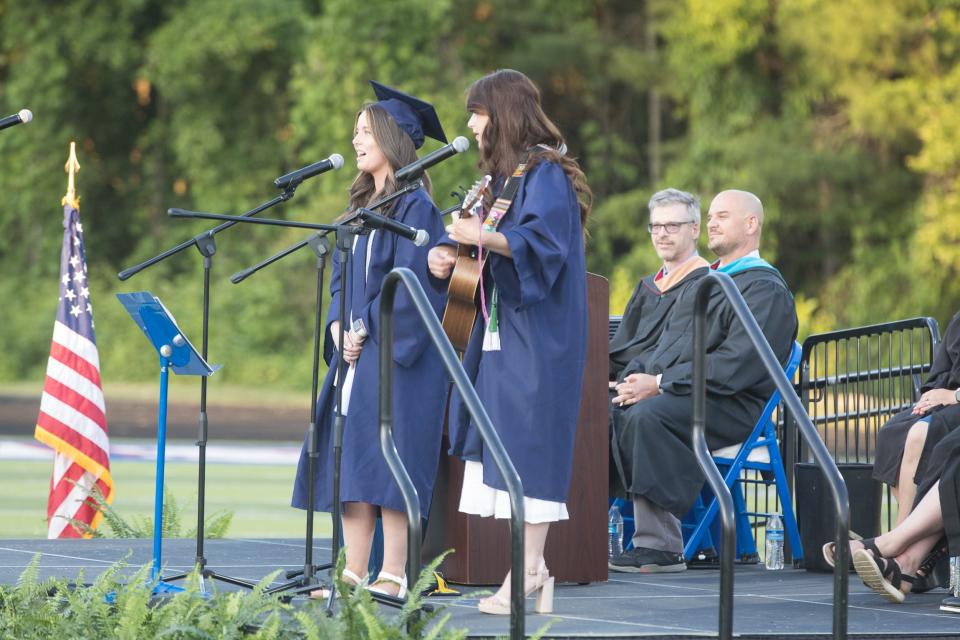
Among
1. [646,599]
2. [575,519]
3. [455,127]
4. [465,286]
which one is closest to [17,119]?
[465,286]

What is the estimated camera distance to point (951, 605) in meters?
5.73

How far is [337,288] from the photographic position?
594cm

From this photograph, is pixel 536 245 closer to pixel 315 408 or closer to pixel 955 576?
pixel 315 408

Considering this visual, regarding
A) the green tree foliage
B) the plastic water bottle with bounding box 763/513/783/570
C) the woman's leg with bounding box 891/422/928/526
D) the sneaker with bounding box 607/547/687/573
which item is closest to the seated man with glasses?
the sneaker with bounding box 607/547/687/573

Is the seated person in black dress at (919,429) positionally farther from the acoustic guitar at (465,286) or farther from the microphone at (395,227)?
the microphone at (395,227)

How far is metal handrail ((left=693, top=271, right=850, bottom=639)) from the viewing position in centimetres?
438

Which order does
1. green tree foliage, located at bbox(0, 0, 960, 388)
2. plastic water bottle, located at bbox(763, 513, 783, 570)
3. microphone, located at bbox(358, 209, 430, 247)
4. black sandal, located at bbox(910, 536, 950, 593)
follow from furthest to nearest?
green tree foliage, located at bbox(0, 0, 960, 388) < plastic water bottle, located at bbox(763, 513, 783, 570) < black sandal, located at bbox(910, 536, 950, 593) < microphone, located at bbox(358, 209, 430, 247)

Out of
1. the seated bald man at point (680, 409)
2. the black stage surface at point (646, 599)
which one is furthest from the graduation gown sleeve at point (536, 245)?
the seated bald man at point (680, 409)

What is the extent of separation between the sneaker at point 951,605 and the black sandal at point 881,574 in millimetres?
191

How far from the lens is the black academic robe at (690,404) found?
7020 mm

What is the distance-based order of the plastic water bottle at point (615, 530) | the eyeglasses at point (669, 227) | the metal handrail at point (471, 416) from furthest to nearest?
the plastic water bottle at point (615, 530) → the eyeglasses at point (669, 227) → the metal handrail at point (471, 416)

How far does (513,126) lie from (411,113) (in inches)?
25.0

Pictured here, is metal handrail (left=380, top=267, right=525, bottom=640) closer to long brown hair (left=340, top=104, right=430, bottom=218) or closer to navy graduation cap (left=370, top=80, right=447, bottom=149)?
long brown hair (left=340, top=104, right=430, bottom=218)

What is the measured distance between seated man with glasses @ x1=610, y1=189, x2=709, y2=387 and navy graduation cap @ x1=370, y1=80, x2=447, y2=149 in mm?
1722
